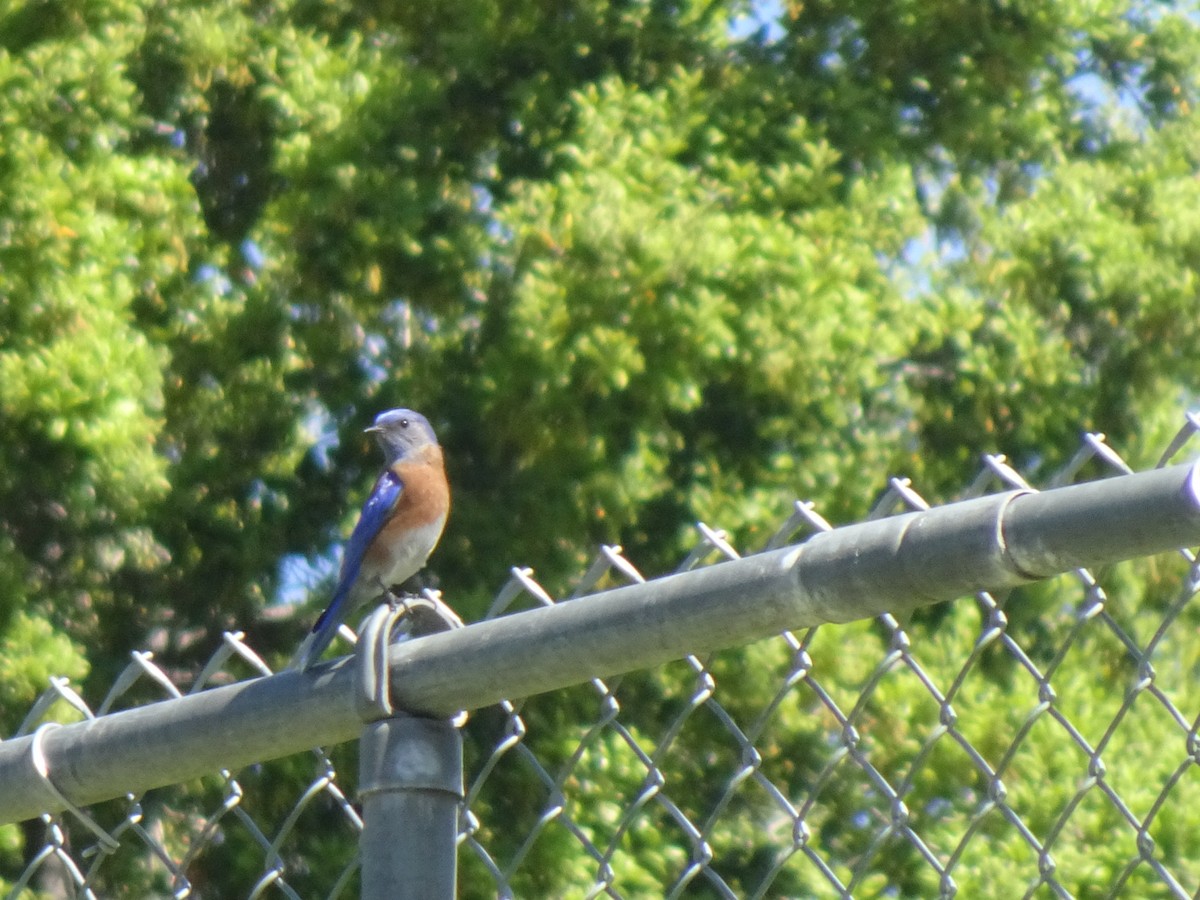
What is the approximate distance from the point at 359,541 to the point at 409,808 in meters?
2.23

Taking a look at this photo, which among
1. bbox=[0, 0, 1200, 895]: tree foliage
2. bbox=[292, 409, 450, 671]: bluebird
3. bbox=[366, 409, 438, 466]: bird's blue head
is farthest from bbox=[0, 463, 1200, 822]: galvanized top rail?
bbox=[0, 0, 1200, 895]: tree foliage

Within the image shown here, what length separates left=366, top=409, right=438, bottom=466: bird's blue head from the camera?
4.58 metres

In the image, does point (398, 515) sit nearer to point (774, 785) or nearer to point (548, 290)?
point (548, 290)

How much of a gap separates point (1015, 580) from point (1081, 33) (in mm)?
6712

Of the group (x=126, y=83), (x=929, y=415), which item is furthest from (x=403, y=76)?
(x=929, y=415)

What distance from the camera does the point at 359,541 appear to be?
3.93m

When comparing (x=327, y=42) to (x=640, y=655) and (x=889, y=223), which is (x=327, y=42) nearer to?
(x=889, y=223)

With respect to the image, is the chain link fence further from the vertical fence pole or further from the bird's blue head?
the vertical fence pole

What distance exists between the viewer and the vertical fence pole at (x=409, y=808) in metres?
1.71

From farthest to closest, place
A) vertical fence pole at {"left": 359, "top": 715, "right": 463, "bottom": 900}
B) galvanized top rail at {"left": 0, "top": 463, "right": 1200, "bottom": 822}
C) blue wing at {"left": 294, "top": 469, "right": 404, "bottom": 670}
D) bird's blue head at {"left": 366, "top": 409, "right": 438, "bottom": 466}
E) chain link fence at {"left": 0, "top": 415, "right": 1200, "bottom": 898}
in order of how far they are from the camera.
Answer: chain link fence at {"left": 0, "top": 415, "right": 1200, "bottom": 898}, bird's blue head at {"left": 366, "top": 409, "right": 438, "bottom": 466}, blue wing at {"left": 294, "top": 469, "right": 404, "bottom": 670}, vertical fence pole at {"left": 359, "top": 715, "right": 463, "bottom": 900}, galvanized top rail at {"left": 0, "top": 463, "right": 1200, "bottom": 822}

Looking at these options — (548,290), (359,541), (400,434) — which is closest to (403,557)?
(359,541)

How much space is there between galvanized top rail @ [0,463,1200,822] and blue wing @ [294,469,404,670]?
0.42 meters

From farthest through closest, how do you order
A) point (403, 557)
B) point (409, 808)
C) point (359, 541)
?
point (403, 557) < point (359, 541) < point (409, 808)

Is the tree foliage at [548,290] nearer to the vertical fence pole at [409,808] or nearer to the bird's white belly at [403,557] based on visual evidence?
the bird's white belly at [403,557]
